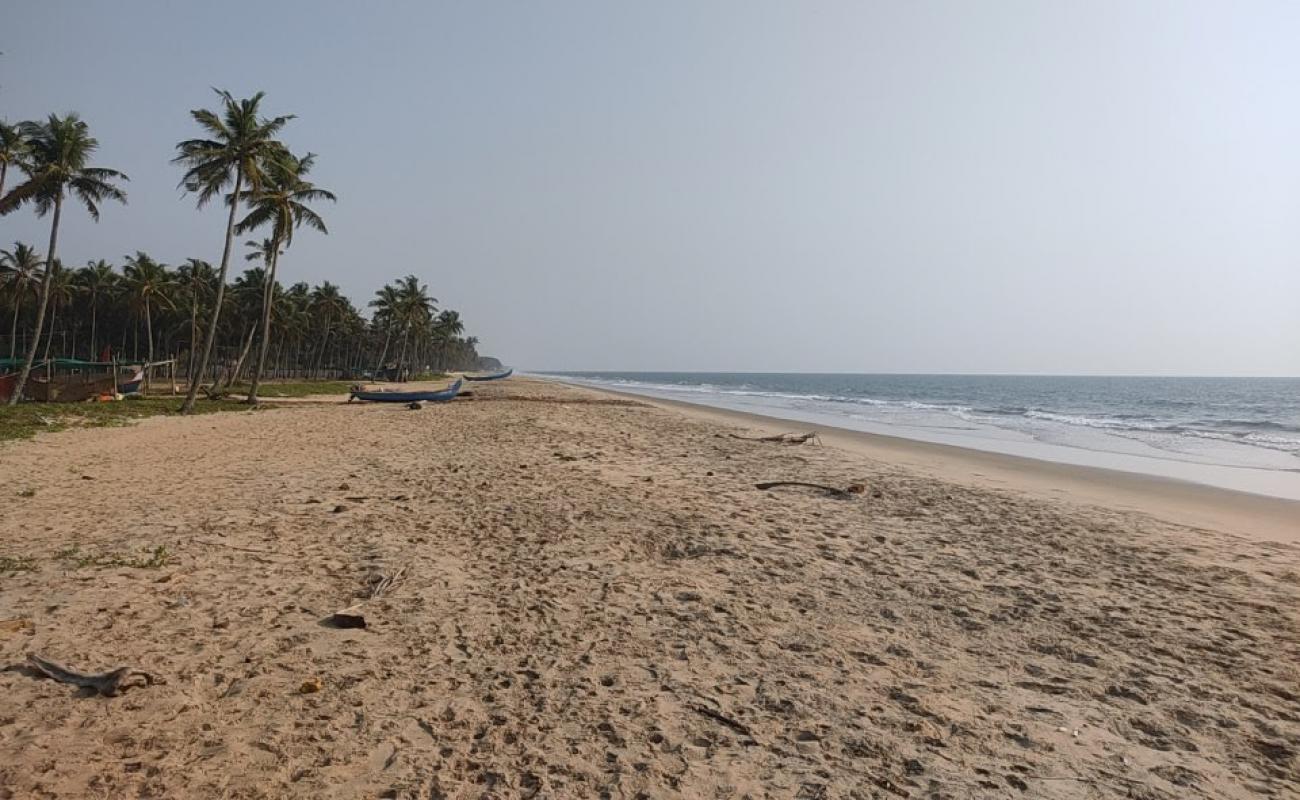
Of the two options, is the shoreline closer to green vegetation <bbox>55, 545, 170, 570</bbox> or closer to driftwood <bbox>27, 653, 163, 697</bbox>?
driftwood <bbox>27, 653, 163, 697</bbox>

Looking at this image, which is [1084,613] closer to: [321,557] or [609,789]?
[609,789]

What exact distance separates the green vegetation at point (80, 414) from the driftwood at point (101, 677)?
14139mm

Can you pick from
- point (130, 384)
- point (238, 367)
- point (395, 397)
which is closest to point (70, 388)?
point (130, 384)

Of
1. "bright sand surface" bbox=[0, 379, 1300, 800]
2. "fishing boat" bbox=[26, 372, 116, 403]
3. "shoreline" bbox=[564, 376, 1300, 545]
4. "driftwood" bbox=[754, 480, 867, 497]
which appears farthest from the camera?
"fishing boat" bbox=[26, 372, 116, 403]

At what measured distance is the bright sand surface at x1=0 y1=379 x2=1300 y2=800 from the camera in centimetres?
318

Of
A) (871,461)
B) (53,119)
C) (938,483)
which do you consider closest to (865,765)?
(938,483)

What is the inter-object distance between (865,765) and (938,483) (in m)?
9.81

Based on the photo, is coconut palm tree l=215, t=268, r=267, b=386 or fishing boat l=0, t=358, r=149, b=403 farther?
coconut palm tree l=215, t=268, r=267, b=386

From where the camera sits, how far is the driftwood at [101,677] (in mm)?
3553

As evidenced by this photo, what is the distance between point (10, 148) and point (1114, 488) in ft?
111

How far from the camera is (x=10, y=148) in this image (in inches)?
857

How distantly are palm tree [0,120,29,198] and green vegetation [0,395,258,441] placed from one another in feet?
25.9

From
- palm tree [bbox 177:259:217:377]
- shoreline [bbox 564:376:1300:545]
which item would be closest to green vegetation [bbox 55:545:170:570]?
shoreline [bbox 564:376:1300:545]

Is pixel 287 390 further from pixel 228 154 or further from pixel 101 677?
pixel 101 677
